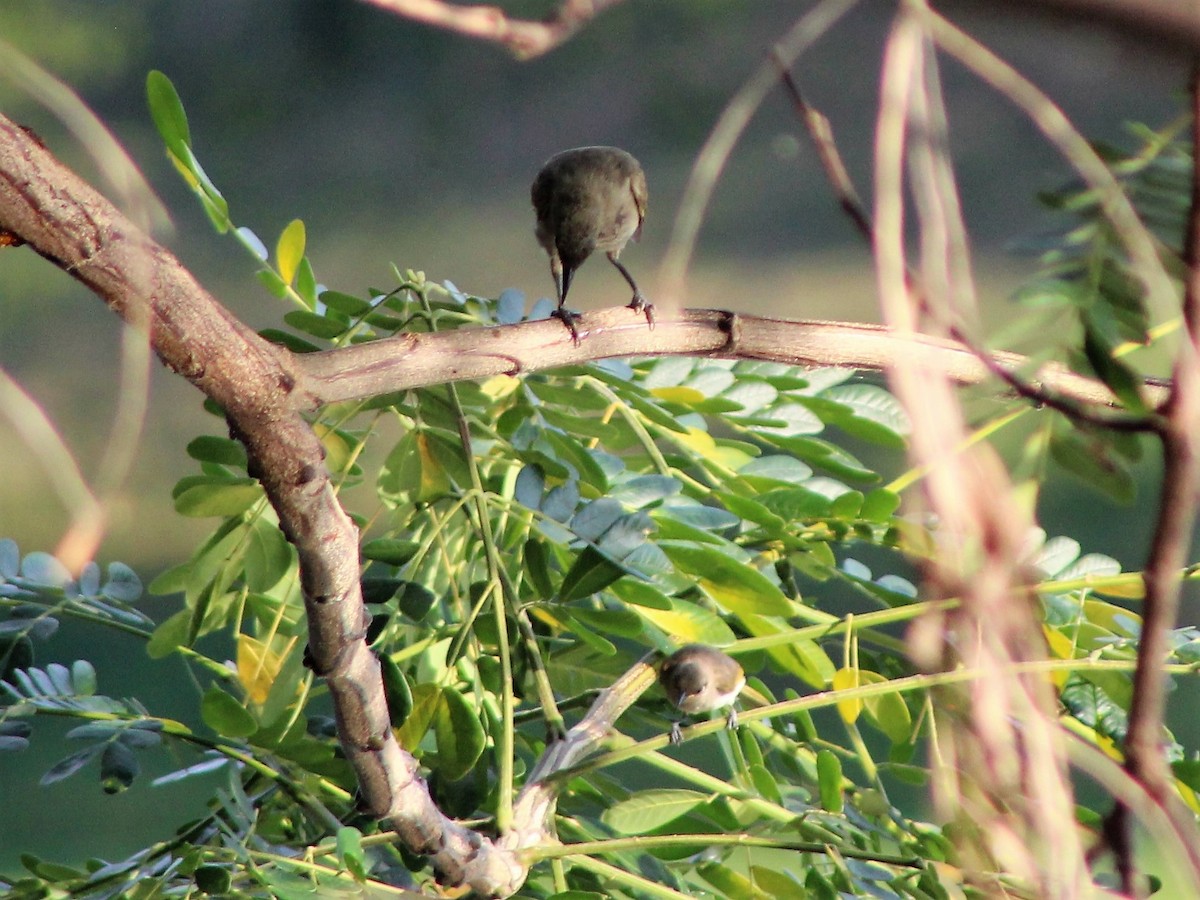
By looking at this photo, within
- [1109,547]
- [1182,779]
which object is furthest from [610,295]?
[1182,779]

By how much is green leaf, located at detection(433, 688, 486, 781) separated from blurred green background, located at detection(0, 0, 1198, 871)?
1.21 meters

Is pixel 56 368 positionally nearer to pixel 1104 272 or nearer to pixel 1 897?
pixel 1 897

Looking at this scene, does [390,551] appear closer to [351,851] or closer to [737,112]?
[351,851]

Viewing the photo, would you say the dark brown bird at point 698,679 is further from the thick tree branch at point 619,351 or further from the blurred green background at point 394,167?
the blurred green background at point 394,167

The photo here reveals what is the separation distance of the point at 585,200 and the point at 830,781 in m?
0.37

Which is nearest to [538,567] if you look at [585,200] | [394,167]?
[585,200]

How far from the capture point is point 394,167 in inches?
81.4

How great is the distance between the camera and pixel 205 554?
19.4 inches

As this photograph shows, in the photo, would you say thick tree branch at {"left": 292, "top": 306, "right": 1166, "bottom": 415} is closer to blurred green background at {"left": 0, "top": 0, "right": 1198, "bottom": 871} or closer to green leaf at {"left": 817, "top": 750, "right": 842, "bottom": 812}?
green leaf at {"left": 817, "top": 750, "right": 842, "bottom": 812}

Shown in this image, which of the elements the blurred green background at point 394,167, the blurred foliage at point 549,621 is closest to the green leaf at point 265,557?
the blurred foliage at point 549,621

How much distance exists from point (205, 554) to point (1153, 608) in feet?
1.35

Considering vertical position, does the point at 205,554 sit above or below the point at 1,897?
above

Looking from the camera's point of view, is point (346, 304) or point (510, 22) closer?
point (510, 22)

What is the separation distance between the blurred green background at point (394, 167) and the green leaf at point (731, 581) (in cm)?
120
